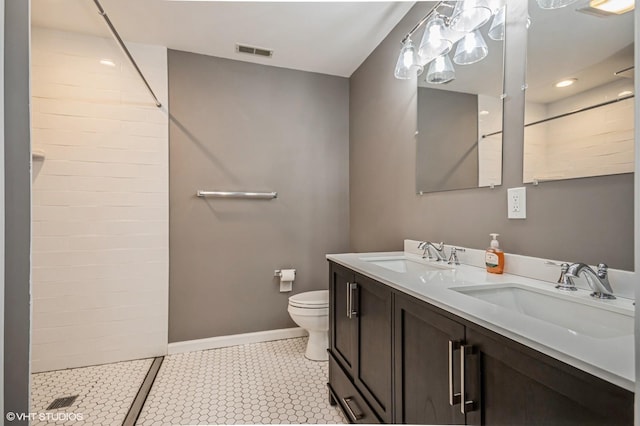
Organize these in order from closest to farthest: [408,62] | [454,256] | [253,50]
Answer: [454,256] → [408,62] → [253,50]

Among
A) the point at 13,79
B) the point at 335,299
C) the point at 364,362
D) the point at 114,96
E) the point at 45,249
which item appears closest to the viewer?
the point at 13,79

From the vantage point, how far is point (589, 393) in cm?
45

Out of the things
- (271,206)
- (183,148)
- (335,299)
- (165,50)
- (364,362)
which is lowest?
(364,362)

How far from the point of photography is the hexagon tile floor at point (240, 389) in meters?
1.53

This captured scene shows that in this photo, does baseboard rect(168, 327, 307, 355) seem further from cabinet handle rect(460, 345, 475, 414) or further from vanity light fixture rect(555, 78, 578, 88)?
vanity light fixture rect(555, 78, 578, 88)

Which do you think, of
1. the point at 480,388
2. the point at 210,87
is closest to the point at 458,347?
the point at 480,388

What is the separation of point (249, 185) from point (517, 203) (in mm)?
1908

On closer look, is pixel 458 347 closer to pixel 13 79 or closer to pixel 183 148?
pixel 13 79

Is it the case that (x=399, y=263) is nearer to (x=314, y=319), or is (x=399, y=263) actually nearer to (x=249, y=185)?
(x=314, y=319)

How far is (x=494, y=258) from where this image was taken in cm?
116

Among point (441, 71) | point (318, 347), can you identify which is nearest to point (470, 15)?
point (441, 71)

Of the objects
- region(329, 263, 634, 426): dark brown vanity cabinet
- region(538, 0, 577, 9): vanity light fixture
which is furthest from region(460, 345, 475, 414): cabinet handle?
region(538, 0, 577, 9): vanity light fixture

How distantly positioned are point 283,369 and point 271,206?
→ 1255 millimetres

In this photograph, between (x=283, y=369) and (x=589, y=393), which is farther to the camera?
(x=283, y=369)
